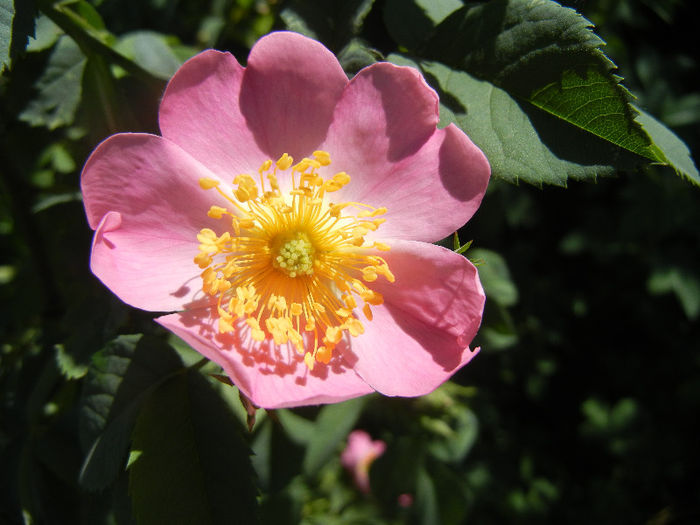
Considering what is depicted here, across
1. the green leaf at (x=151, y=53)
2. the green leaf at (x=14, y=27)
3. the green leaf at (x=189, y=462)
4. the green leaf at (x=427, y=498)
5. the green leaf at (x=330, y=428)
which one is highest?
the green leaf at (x=14, y=27)

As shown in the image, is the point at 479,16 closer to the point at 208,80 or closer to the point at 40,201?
the point at 208,80

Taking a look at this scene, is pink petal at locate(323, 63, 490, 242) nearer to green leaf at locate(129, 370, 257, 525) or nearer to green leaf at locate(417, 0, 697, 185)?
green leaf at locate(417, 0, 697, 185)

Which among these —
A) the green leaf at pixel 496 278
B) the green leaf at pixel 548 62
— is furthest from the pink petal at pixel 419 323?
the green leaf at pixel 496 278

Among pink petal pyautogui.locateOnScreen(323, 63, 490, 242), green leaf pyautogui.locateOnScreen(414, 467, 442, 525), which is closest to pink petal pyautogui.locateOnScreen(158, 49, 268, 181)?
pink petal pyautogui.locateOnScreen(323, 63, 490, 242)

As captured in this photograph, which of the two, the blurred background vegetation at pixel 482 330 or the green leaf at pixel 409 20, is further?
the blurred background vegetation at pixel 482 330

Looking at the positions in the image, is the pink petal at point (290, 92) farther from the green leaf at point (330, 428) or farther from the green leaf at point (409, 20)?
the green leaf at point (330, 428)

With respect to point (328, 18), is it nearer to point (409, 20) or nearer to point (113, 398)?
point (409, 20)

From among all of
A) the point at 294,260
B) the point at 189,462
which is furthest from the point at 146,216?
the point at 189,462
